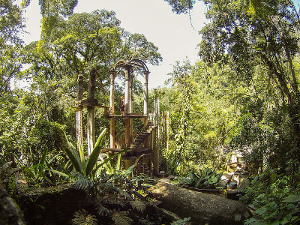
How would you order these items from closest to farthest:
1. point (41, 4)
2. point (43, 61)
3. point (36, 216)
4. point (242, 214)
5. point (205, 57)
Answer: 1. point (36, 216)
2. point (242, 214)
3. point (41, 4)
4. point (205, 57)
5. point (43, 61)

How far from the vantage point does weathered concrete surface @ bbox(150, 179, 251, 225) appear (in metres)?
4.05

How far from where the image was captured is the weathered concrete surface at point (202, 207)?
4054 millimetres

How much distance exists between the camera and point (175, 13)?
19.2 ft

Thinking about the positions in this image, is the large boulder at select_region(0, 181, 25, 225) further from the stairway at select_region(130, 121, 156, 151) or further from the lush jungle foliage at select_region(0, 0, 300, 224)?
the stairway at select_region(130, 121, 156, 151)

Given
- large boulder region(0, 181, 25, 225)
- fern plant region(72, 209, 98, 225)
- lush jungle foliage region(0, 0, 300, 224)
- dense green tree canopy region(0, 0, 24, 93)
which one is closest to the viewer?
large boulder region(0, 181, 25, 225)

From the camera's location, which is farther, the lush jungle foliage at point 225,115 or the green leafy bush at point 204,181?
the green leafy bush at point 204,181

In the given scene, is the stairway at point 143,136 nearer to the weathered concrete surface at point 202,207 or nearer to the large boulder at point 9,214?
the weathered concrete surface at point 202,207

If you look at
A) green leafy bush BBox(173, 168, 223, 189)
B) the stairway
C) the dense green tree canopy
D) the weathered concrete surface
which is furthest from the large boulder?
the dense green tree canopy

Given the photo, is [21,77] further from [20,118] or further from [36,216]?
[36,216]

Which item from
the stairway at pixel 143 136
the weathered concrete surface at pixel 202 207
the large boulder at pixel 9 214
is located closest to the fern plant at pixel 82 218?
the large boulder at pixel 9 214

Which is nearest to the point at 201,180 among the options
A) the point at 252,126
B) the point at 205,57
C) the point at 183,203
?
the point at 183,203

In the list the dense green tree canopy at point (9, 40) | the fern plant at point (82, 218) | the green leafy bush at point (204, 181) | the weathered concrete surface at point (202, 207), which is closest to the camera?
the fern plant at point (82, 218)

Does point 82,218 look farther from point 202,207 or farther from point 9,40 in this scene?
point 9,40

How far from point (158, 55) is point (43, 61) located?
7.66m
